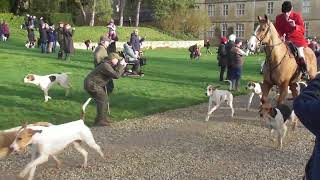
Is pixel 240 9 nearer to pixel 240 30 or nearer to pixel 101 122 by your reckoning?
pixel 240 30

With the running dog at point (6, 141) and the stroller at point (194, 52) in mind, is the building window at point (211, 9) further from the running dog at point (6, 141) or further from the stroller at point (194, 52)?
the running dog at point (6, 141)

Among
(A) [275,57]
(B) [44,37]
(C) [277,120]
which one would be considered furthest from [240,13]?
(C) [277,120]

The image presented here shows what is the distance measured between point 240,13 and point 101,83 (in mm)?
68030

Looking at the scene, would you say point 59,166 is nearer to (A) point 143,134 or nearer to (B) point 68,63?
(A) point 143,134

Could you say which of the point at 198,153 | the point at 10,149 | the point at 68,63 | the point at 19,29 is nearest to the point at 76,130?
the point at 10,149

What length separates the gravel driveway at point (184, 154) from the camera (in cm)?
740

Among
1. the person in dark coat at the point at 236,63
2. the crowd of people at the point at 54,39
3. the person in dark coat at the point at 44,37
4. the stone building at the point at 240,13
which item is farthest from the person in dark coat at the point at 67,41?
the stone building at the point at 240,13

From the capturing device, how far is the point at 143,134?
33.5 ft

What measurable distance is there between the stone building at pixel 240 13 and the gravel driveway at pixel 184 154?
206 feet

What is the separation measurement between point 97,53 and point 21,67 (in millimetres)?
9125

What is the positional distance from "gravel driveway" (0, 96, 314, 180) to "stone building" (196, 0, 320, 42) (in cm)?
6284

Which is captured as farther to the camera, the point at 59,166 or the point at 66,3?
the point at 66,3

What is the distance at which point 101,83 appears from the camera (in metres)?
11.1

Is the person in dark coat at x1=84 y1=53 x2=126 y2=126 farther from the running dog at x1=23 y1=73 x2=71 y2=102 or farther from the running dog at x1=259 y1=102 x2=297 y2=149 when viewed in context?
the running dog at x1=259 y1=102 x2=297 y2=149
